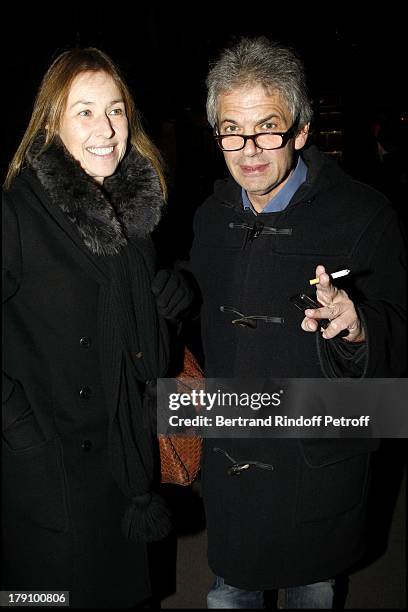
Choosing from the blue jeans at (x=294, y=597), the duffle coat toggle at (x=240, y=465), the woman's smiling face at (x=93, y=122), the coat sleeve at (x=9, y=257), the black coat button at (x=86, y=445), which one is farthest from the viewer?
the blue jeans at (x=294, y=597)

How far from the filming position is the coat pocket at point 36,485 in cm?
191

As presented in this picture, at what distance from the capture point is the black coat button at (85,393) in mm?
1909

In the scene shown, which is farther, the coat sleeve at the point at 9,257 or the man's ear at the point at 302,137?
the man's ear at the point at 302,137

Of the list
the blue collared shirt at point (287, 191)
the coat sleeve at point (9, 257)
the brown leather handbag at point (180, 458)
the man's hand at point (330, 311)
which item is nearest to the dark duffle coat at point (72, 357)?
the coat sleeve at point (9, 257)

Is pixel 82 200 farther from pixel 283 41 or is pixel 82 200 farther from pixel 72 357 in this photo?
pixel 283 41

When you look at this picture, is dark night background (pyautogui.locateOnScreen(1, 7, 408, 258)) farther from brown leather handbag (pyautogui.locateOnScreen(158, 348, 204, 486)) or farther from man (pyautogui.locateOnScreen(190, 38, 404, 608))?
brown leather handbag (pyautogui.locateOnScreen(158, 348, 204, 486))

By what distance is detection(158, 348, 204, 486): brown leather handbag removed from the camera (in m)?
2.14

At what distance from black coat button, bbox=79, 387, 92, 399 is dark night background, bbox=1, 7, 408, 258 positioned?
3.62ft

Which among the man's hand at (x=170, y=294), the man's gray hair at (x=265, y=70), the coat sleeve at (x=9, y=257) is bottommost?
the man's hand at (x=170, y=294)

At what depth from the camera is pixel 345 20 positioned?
3395 millimetres

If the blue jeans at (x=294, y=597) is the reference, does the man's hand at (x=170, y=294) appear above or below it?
above

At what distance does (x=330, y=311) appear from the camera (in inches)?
63.2

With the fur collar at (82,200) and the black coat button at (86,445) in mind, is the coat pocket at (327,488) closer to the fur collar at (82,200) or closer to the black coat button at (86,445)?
the black coat button at (86,445)

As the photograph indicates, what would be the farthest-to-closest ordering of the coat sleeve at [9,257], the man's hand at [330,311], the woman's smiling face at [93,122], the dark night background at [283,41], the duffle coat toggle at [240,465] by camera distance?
the dark night background at [283,41]
the duffle coat toggle at [240,465]
the woman's smiling face at [93,122]
the coat sleeve at [9,257]
the man's hand at [330,311]
